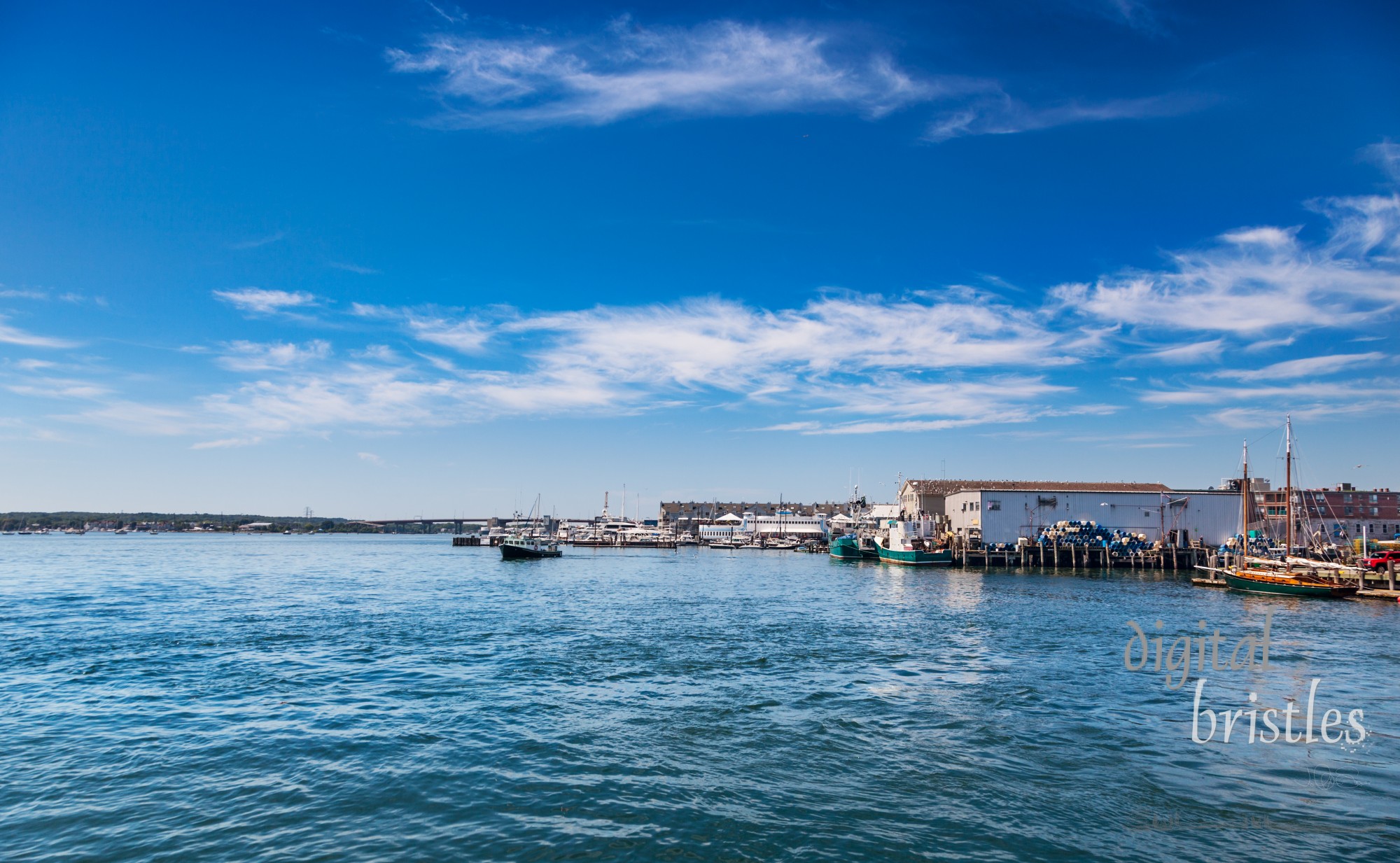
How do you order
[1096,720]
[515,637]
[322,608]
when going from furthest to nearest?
[322,608] < [515,637] < [1096,720]

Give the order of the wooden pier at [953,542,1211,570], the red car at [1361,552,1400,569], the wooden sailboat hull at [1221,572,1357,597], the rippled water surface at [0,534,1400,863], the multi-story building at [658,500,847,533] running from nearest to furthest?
the rippled water surface at [0,534,1400,863], the wooden sailboat hull at [1221,572,1357,597], the red car at [1361,552,1400,569], the wooden pier at [953,542,1211,570], the multi-story building at [658,500,847,533]

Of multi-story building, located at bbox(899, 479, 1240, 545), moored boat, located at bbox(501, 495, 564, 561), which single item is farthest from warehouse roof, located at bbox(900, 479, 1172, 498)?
moored boat, located at bbox(501, 495, 564, 561)

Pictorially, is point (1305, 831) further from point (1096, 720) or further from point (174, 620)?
point (174, 620)

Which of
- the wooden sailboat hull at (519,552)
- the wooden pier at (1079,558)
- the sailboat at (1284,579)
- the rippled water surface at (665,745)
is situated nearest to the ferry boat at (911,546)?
the wooden pier at (1079,558)

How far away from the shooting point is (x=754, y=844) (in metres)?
10.3

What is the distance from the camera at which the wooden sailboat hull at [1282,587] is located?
4584 cm

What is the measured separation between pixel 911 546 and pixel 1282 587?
128 feet

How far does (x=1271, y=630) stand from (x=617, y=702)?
29.0 meters

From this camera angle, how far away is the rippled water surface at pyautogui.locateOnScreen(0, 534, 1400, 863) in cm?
1064

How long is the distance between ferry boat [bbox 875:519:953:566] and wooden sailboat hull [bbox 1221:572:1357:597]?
2943cm

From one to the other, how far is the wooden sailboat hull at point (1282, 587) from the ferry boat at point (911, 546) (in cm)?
2943

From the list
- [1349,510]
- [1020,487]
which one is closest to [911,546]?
[1020,487]

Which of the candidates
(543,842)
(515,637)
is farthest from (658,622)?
(543,842)

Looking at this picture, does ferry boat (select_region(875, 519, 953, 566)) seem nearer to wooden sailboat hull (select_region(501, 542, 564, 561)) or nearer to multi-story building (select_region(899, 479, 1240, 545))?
multi-story building (select_region(899, 479, 1240, 545))
